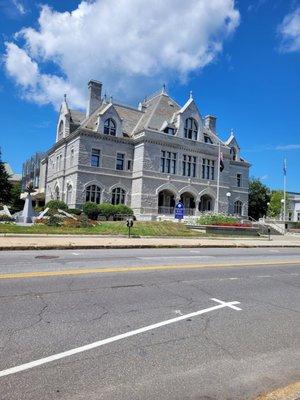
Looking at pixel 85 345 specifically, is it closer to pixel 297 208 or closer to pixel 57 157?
pixel 57 157

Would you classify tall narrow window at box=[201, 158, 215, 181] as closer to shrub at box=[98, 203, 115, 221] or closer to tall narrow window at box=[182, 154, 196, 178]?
tall narrow window at box=[182, 154, 196, 178]

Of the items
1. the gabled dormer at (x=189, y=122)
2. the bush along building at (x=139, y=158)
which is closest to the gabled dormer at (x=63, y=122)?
the bush along building at (x=139, y=158)

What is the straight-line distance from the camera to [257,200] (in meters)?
79.4

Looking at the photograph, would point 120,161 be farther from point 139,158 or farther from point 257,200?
point 257,200

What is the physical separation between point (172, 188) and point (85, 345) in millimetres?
47008

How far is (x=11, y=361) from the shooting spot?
466 centimetres

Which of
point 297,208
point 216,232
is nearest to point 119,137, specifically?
point 216,232

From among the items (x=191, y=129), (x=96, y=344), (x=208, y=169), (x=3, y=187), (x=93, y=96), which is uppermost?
(x=93, y=96)

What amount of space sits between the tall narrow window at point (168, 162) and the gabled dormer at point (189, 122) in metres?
3.02

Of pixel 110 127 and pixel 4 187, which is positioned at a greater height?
pixel 110 127

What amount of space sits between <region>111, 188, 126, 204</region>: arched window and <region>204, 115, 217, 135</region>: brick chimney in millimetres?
21157

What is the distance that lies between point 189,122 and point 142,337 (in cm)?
5041

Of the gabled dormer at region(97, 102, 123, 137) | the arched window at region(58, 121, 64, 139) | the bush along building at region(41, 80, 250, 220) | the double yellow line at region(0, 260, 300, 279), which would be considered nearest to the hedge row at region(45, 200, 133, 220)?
the bush along building at region(41, 80, 250, 220)

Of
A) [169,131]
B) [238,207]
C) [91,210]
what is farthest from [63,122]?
[238,207]
